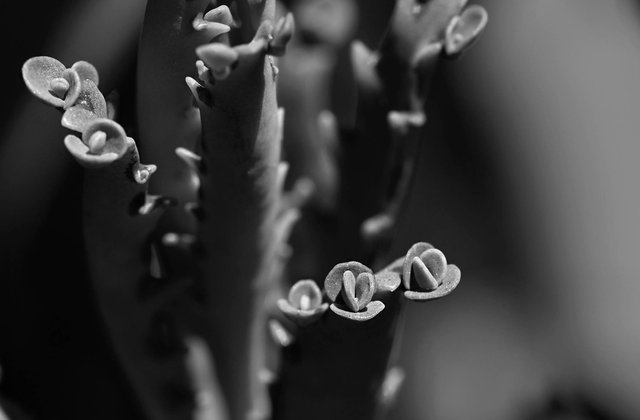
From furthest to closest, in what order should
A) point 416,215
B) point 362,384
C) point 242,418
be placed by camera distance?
point 416,215, point 242,418, point 362,384

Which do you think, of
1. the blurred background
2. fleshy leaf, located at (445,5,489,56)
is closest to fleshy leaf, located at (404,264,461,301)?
fleshy leaf, located at (445,5,489,56)

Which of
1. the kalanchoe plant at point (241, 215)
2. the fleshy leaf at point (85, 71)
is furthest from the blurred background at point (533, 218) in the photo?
the fleshy leaf at point (85, 71)

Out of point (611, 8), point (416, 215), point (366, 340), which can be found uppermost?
point (611, 8)

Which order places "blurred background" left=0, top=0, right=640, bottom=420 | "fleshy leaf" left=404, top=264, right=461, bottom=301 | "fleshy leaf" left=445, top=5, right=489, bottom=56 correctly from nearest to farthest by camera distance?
"fleshy leaf" left=404, top=264, right=461, bottom=301, "fleshy leaf" left=445, top=5, right=489, bottom=56, "blurred background" left=0, top=0, right=640, bottom=420

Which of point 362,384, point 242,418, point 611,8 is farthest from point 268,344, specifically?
point 611,8

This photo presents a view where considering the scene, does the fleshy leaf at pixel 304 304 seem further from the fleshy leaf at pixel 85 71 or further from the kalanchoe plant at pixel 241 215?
the fleshy leaf at pixel 85 71

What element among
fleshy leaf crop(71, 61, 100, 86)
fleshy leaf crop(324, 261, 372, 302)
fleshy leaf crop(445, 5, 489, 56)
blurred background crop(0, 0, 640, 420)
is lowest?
blurred background crop(0, 0, 640, 420)

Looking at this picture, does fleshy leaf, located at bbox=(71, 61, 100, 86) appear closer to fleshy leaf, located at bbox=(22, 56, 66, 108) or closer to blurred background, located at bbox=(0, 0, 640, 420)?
fleshy leaf, located at bbox=(22, 56, 66, 108)

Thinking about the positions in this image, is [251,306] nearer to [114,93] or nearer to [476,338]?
[114,93]

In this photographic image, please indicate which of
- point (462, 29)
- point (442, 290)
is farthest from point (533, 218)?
point (442, 290)
